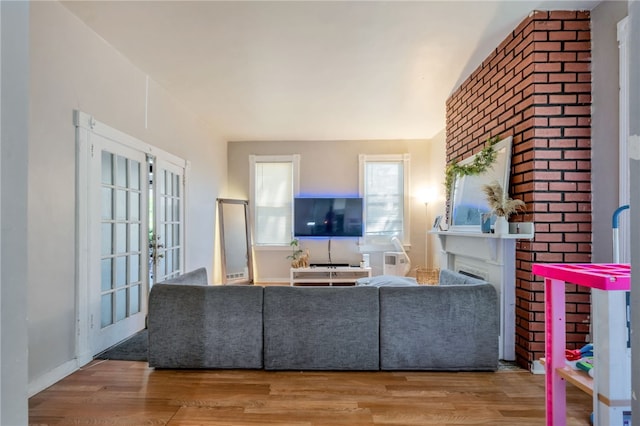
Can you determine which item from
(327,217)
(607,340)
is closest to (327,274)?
(327,217)

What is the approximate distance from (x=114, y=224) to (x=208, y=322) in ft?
4.40

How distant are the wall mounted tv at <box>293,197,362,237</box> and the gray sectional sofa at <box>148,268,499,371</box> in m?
3.25

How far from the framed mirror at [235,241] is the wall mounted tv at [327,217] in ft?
3.12

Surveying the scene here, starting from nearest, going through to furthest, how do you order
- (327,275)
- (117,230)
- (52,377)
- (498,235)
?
(52,377), (498,235), (117,230), (327,275)

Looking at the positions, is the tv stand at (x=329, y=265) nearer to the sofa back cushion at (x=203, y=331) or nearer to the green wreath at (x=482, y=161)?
the green wreath at (x=482, y=161)

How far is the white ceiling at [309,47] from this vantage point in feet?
7.41

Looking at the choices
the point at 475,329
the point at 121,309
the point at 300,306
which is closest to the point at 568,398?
the point at 475,329

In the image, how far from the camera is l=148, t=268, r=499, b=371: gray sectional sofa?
7.68 feet

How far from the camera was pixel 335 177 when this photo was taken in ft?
19.3

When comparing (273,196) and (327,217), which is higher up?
(273,196)

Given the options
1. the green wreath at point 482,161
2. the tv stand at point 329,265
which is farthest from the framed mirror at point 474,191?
the tv stand at point 329,265

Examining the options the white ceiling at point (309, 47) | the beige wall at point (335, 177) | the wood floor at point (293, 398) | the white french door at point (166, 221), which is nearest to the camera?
the wood floor at point (293, 398)

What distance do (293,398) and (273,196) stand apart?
13.9 ft

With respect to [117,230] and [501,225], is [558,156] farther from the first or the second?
[117,230]
